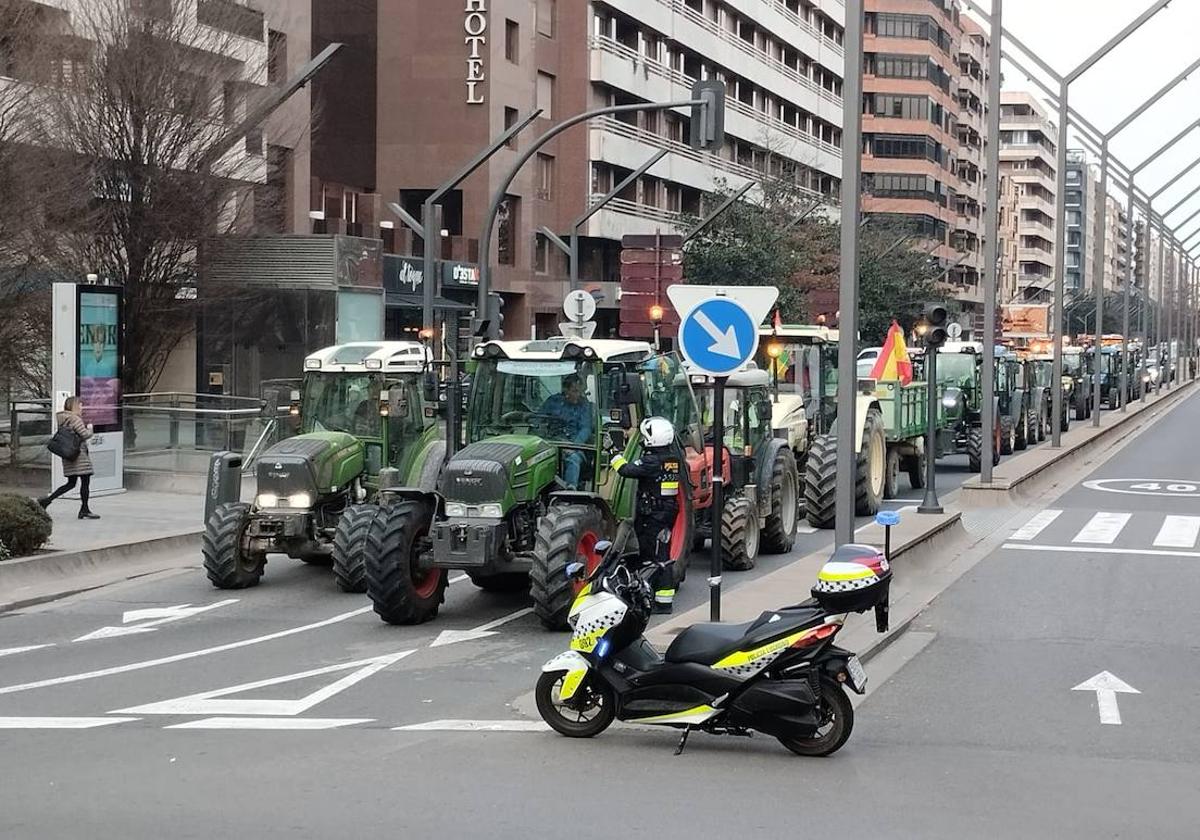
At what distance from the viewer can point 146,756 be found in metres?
9.23

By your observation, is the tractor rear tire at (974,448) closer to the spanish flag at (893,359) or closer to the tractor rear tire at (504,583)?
the spanish flag at (893,359)

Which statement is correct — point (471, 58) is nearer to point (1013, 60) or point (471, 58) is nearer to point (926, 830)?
point (1013, 60)

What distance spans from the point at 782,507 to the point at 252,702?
1009 cm

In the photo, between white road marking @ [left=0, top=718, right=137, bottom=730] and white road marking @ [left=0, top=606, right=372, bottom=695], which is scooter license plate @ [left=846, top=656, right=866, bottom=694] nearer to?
white road marking @ [left=0, top=718, right=137, bottom=730]

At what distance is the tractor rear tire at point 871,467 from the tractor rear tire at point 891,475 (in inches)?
3.7

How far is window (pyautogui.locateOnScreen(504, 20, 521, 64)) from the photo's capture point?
185ft

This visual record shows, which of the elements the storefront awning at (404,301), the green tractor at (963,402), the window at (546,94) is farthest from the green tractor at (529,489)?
the window at (546,94)

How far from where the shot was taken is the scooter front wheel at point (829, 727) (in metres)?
9.19

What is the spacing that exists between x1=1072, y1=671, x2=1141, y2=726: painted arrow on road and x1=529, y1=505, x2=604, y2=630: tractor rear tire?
12.5ft

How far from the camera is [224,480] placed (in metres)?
18.1

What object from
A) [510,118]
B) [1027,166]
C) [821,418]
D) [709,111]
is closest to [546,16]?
[510,118]

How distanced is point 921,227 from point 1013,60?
76.6m

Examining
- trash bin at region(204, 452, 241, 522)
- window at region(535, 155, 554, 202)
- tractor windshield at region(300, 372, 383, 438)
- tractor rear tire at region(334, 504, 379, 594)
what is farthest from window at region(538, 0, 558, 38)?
tractor rear tire at region(334, 504, 379, 594)

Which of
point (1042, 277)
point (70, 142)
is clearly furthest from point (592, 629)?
point (1042, 277)
